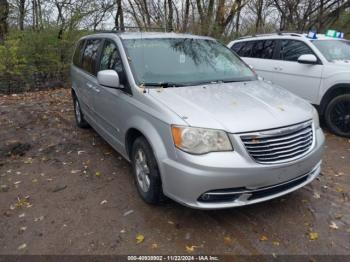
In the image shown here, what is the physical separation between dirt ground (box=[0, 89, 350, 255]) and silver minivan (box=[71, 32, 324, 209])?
34 centimetres

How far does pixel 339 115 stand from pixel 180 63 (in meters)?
3.34

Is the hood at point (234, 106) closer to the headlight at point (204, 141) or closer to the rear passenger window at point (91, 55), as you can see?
the headlight at point (204, 141)

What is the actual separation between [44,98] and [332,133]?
7283 mm

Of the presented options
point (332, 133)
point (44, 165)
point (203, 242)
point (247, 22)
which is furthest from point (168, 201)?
point (247, 22)

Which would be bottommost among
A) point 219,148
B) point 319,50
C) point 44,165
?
point 44,165

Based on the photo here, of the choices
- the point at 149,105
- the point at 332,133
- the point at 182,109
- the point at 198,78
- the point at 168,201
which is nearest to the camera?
the point at 182,109

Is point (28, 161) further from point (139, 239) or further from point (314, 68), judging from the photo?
point (314, 68)

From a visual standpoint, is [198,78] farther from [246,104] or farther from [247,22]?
[247,22]

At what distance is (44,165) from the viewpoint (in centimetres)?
486

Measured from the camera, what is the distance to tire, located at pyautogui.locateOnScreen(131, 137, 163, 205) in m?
3.33

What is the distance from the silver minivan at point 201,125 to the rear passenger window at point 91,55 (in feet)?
1.62

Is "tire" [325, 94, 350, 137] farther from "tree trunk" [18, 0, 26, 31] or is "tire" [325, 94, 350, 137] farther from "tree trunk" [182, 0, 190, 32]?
"tree trunk" [182, 0, 190, 32]

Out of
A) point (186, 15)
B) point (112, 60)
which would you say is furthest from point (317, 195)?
point (186, 15)

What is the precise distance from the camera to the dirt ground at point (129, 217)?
3.05m
